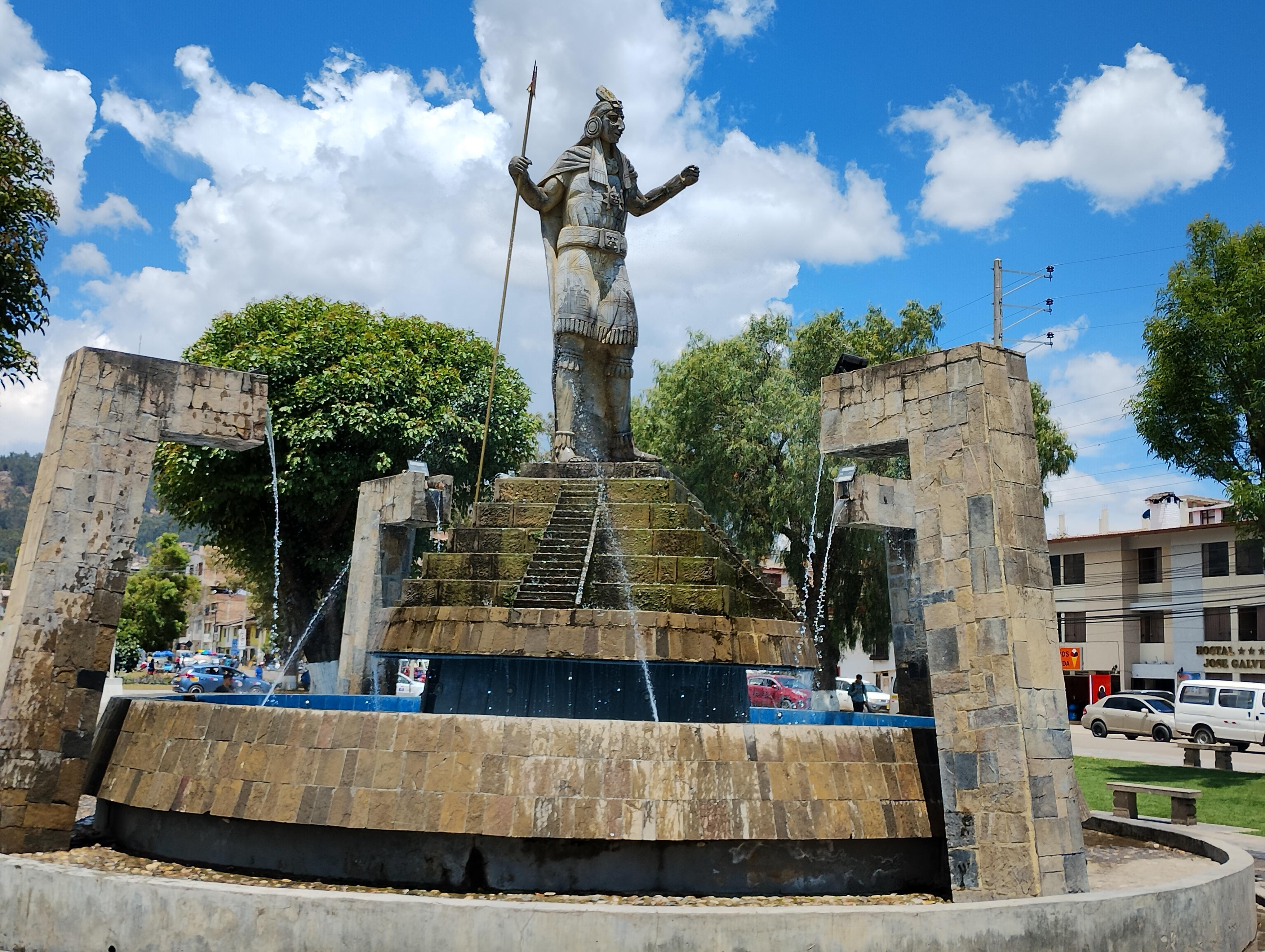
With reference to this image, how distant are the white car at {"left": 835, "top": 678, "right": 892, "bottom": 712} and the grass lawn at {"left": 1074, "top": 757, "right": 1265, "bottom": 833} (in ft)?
17.8

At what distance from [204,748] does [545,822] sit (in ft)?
9.08

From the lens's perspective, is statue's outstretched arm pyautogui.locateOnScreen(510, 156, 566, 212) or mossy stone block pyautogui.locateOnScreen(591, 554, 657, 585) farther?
statue's outstretched arm pyautogui.locateOnScreen(510, 156, 566, 212)

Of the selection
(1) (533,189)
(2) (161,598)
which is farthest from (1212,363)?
(2) (161,598)

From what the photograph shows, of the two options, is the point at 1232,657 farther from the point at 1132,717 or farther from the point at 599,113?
the point at 599,113

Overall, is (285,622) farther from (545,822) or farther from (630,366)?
(545,822)

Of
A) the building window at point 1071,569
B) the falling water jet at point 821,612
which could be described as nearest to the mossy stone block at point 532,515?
the falling water jet at point 821,612

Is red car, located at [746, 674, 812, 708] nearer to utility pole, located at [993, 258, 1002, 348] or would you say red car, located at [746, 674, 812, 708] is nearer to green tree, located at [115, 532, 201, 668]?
utility pole, located at [993, 258, 1002, 348]

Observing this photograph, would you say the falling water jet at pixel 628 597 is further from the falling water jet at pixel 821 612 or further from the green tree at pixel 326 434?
the falling water jet at pixel 821 612

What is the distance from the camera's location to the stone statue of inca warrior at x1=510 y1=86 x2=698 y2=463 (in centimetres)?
1216

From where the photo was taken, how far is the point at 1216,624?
39.6 m

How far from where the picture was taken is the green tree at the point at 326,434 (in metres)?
26.3

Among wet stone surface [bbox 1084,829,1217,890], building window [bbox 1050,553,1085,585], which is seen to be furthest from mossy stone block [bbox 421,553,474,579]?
building window [bbox 1050,553,1085,585]

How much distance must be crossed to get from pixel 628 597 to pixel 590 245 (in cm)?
457

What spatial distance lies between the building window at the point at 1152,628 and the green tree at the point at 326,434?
26693mm
